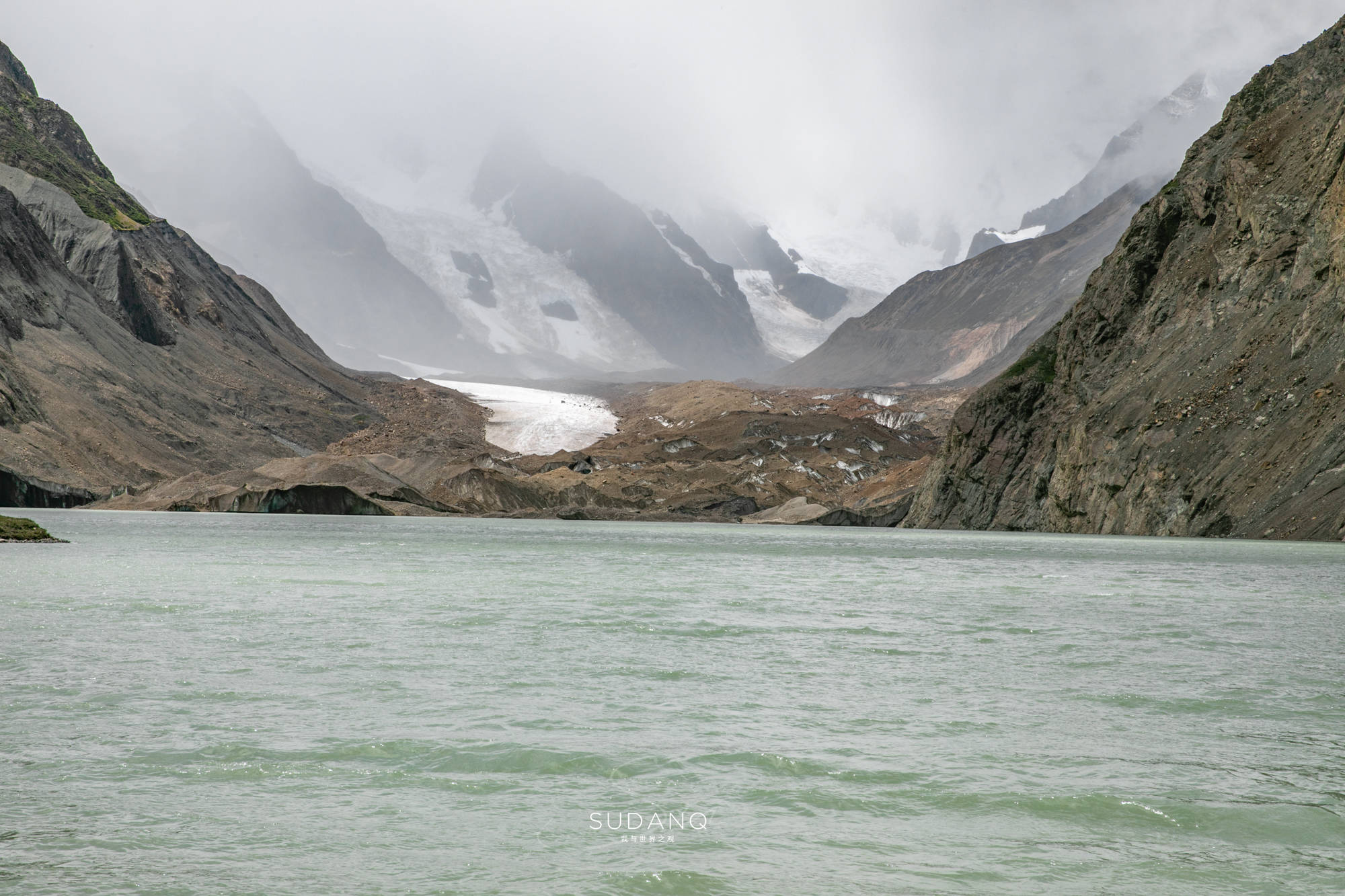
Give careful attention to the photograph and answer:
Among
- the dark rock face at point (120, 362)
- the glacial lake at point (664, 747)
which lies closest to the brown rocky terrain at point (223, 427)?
the dark rock face at point (120, 362)

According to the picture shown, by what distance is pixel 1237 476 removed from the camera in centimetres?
4800

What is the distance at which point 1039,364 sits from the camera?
72.7 meters

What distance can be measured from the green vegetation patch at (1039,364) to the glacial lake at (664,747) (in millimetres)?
51762

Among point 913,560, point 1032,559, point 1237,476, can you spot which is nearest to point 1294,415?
point 1237,476

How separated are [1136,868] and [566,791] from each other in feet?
11.8

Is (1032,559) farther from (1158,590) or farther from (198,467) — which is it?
(198,467)

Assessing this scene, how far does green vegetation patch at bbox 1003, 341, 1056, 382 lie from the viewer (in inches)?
2820

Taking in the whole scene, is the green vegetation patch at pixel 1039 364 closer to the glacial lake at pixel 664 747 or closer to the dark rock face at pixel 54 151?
the glacial lake at pixel 664 747

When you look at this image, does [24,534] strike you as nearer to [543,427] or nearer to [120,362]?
[120,362]

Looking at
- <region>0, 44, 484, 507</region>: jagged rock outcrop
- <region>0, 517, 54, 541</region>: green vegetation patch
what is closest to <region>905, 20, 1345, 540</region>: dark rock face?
<region>0, 517, 54, 541</region>: green vegetation patch

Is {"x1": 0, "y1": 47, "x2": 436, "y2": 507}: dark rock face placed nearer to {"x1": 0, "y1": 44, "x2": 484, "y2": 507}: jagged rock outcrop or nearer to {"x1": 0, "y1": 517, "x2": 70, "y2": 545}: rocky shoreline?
{"x1": 0, "y1": 44, "x2": 484, "y2": 507}: jagged rock outcrop

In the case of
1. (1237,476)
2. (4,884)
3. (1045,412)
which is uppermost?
(1045,412)

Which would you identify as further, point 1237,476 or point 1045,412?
point 1045,412

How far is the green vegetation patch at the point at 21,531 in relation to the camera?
1531 inches
